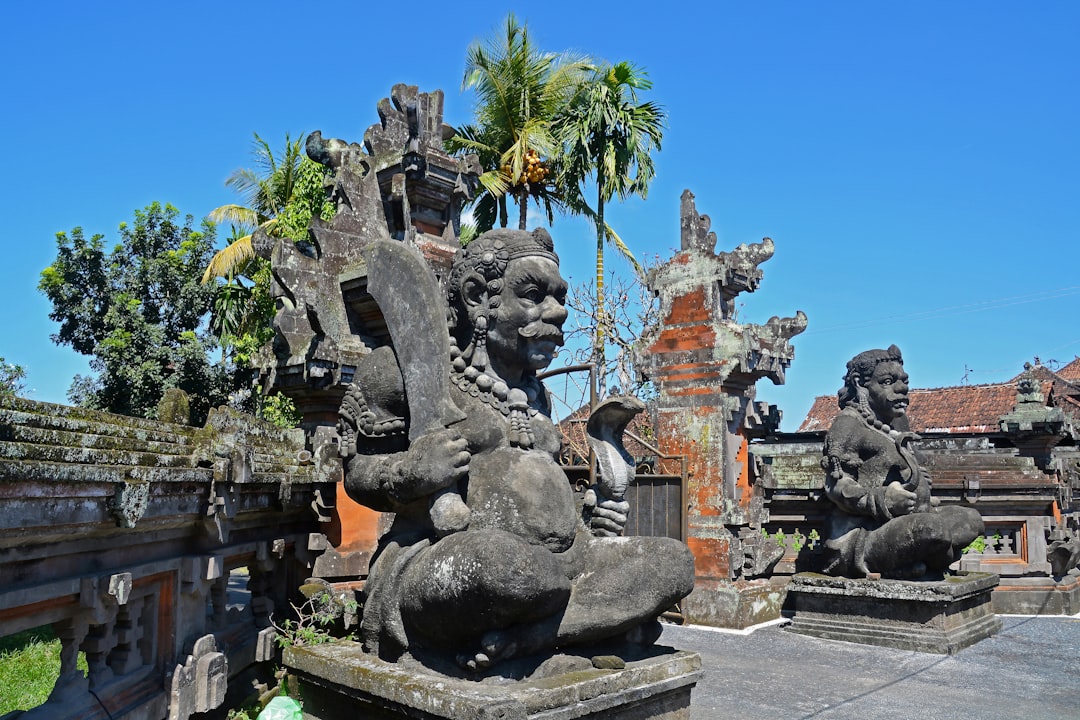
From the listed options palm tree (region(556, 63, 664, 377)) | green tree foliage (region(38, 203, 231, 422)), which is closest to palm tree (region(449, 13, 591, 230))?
palm tree (region(556, 63, 664, 377))

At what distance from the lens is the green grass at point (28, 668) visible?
5645 mm

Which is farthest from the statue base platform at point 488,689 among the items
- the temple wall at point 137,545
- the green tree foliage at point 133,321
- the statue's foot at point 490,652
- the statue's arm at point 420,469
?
the green tree foliage at point 133,321

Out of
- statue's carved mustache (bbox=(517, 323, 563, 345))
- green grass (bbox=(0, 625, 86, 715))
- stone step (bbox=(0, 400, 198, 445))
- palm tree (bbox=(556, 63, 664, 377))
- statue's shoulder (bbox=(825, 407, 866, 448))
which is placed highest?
palm tree (bbox=(556, 63, 664, 377))

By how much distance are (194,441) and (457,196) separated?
2.73m

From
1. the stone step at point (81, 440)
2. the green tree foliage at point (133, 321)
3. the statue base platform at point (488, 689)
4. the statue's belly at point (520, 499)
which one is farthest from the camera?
the green tree foliage at point (133, 321)

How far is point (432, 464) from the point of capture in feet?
12.3

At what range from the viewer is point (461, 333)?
429cm

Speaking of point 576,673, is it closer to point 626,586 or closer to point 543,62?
point 626,586

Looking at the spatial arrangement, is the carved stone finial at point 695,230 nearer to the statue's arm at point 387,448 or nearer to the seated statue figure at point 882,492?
the seated statue figure at point 882,492

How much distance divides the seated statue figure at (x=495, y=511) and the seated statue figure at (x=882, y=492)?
4611mm

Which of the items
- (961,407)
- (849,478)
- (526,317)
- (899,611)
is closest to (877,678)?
(899,611)

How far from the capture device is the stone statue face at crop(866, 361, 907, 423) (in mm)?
8289

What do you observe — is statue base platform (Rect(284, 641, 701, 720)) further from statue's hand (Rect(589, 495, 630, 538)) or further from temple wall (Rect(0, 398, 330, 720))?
statue's hand (Rect(589, 495, 630, 538))

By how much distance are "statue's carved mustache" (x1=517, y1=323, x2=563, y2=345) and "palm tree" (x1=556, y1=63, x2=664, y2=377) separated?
45.3ft
